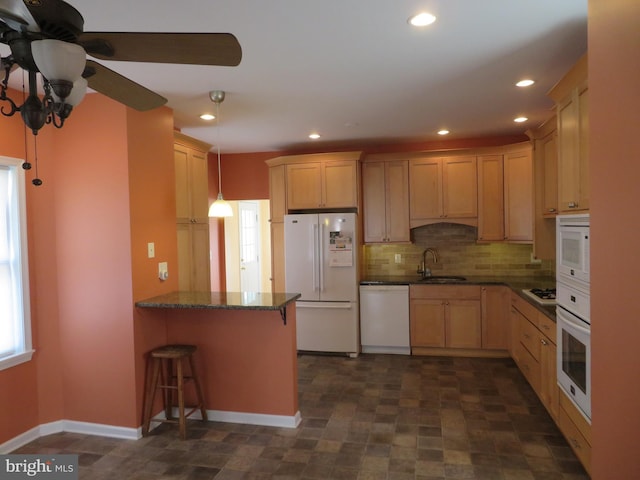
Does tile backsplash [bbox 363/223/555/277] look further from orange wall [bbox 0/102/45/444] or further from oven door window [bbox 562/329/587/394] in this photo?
orange wall [bbox 0/102/45/444]

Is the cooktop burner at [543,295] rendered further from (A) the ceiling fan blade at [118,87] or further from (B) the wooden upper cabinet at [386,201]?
(A) the ceiling fan blade at [118,87]

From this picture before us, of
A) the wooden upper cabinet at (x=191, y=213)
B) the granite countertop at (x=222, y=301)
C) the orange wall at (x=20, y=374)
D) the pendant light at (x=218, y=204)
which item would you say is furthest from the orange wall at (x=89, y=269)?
the wooden upper cabinet at (x=191, y=213)

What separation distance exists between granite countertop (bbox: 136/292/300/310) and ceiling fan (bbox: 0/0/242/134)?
1720 mm

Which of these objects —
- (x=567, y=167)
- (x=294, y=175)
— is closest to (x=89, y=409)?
(x=294, y=175)

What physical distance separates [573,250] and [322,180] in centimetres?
311

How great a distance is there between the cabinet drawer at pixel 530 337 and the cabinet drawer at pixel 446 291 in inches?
33.5

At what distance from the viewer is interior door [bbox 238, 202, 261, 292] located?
6895mm

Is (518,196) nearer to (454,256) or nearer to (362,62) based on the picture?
(454,256)

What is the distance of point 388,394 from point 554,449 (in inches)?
55.5

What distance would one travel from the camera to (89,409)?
10.7 feet

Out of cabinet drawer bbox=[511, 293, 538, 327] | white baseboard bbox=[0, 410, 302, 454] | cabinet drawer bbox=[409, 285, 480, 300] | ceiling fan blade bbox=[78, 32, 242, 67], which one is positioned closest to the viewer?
ceiling fan blade bbox=[78, 32, 242, 67]

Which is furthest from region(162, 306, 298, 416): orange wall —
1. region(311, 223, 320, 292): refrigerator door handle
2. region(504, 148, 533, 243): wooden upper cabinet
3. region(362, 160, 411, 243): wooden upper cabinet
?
region(504, 148, 533, 243): wooden upper cabinet

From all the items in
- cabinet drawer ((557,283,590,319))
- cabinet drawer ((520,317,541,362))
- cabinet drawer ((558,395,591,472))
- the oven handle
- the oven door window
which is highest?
cabinet drawer ((557,283,590,319))

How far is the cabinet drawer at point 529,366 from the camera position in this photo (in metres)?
3.54
